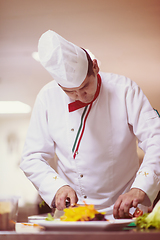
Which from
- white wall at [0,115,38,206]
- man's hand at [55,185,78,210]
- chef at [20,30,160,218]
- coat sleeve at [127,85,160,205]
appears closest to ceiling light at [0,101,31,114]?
white wall at [0,115,38,206]

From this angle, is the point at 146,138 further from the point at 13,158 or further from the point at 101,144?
the point at 13,158

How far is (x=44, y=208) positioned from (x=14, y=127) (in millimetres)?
1207

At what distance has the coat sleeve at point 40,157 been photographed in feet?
5.05

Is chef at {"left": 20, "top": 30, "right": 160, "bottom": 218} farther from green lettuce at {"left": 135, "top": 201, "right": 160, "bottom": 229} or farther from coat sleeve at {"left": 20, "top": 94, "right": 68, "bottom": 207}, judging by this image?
green lettuce at {"left": 135, "top": 201, "right": 160, "bottom": 229}

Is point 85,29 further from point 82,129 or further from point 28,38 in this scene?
point 82,129

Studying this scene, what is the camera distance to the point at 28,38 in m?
3.16

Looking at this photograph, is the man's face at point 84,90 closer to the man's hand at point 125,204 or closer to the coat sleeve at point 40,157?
the coat sleeve at point 40,157

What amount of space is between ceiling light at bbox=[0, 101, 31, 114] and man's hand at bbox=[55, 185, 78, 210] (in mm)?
2601

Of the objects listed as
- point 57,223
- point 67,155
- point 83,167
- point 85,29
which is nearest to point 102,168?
point 83,167

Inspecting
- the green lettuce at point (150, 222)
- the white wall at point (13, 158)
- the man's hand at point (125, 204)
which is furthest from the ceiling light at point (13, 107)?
the green lettuce at point (150, 222)

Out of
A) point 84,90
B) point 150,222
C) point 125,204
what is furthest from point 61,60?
point 150,222

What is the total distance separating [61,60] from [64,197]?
65 cm

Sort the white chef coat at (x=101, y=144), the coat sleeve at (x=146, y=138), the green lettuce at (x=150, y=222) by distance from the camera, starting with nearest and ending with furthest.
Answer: the green lettuce at (x=150, y=222) → the coat sleeve at (x=146, y=138) → the white chef coat at (x=101, y=144)

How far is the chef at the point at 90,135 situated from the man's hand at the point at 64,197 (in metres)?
0.03
